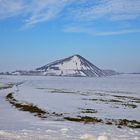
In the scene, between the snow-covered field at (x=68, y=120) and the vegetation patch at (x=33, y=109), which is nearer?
the snow-covered field at (x=68, y=120)

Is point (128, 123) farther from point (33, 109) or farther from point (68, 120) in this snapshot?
point (33, 109)

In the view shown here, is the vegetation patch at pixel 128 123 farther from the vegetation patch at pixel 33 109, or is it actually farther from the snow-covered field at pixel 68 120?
the vegetation patch at pixel 33 109

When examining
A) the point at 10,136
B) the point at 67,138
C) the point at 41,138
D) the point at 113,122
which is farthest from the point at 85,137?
the point at 113,122

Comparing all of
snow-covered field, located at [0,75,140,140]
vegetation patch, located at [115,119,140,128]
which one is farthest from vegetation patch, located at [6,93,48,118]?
vegetation patch, located at [115,119,140,128]

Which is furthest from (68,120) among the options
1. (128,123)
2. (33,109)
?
(33,109)

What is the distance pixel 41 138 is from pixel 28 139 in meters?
0.82

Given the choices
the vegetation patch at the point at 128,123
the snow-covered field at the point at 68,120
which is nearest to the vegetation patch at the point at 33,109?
the snow-covered field at the point at 68,120

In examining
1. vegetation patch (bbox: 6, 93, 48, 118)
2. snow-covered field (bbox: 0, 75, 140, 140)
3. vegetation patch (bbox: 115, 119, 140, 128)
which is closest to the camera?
snow-covered field (bbox: 0, 75, 140, 140)

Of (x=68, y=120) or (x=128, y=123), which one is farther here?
(x=68, y=120)

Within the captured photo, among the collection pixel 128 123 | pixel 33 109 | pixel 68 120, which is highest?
pixel 33 109

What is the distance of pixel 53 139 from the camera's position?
13492mm

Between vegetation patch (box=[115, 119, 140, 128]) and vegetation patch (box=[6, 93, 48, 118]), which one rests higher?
vegetation patch (box=[6, 93, 48, 118])

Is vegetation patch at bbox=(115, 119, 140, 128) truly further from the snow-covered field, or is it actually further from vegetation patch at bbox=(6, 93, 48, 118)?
vegetation patch at bbox=(6, 93, 48, 118)

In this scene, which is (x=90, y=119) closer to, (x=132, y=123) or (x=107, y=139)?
(x=132, y=123)
